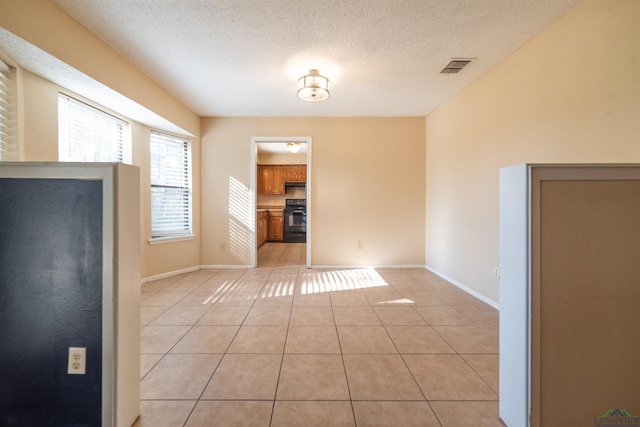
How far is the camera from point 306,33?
2.09m

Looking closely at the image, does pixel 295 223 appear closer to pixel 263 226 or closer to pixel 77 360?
pixel 263 226

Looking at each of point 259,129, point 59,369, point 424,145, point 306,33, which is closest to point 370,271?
point 424,145

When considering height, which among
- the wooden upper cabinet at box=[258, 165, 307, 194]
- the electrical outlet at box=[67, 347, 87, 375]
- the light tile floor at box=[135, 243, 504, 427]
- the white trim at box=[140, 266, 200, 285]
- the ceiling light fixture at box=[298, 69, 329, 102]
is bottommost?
the light tile floor at box=[135, 243, 504, 427]

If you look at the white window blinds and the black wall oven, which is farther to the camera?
the black wall oven

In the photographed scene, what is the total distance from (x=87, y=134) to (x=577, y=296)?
13.8 ft

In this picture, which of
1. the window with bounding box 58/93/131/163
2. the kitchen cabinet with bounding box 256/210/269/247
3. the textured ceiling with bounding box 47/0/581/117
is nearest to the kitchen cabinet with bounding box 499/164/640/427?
the textured ceiling with bounding box 47/0/581/117

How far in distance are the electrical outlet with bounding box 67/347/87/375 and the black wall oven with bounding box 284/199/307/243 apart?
613 centimetres

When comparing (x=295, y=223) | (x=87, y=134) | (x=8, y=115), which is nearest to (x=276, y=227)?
(x=295, y=223)

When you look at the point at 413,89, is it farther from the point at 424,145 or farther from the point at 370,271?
the point at 370,271

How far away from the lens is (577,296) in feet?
3.59

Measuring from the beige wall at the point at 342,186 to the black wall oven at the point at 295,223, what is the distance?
9.97 ft

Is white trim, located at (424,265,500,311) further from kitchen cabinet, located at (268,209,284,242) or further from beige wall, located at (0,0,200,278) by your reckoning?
kitchen cabinet, located at (268,209,284,242)

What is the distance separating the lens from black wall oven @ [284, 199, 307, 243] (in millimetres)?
7254

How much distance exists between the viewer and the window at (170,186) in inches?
142
